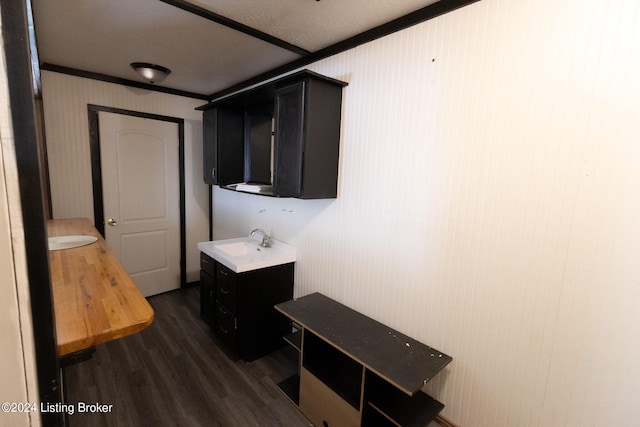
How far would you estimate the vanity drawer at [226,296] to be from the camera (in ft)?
7.81

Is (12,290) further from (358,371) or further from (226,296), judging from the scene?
(226,296)

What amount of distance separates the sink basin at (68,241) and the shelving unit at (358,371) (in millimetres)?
1361

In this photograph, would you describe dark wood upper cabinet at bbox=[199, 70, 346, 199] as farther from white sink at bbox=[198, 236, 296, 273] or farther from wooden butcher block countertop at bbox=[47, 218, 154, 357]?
wooden butcher block countertop at bbox=[47, 218, 154, 357]

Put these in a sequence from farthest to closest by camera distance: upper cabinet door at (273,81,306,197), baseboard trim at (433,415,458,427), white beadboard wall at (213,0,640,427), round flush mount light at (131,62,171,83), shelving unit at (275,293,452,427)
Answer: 1. round flush mount light at (131,62,171,83)
2. upper cabinet door at (273,81,306,197)
3. baseboard trim at (433,415,458,427)
4. shelving unit at (275,293,452,427)
5. white beadboard wall at (213,0,640,427)

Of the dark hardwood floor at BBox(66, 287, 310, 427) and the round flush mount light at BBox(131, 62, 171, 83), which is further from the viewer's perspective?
the round flush mount light at BBox(131, 62, 171, 83)

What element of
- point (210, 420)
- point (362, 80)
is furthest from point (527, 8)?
point (210, 420)

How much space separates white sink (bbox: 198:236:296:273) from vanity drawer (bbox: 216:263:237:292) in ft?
0.17

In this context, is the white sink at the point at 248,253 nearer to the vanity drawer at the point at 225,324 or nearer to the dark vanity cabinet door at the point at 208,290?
the dark vanity cabinet door at the point at 208,290

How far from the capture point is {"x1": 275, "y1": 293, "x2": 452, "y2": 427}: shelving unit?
151cm

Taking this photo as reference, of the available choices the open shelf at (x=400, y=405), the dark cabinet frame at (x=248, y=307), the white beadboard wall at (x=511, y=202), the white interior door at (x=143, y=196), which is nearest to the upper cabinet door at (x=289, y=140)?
the white beadboard wall at (x=511, y=202)

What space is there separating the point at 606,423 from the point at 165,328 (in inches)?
123

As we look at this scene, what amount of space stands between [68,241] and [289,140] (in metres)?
1.61

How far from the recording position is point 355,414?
5.27 feet

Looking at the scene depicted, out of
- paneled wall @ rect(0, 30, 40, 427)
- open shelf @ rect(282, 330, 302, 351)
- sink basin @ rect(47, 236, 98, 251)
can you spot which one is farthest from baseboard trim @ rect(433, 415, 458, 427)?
sink basin @ rect(47, 236, 98, 251)
